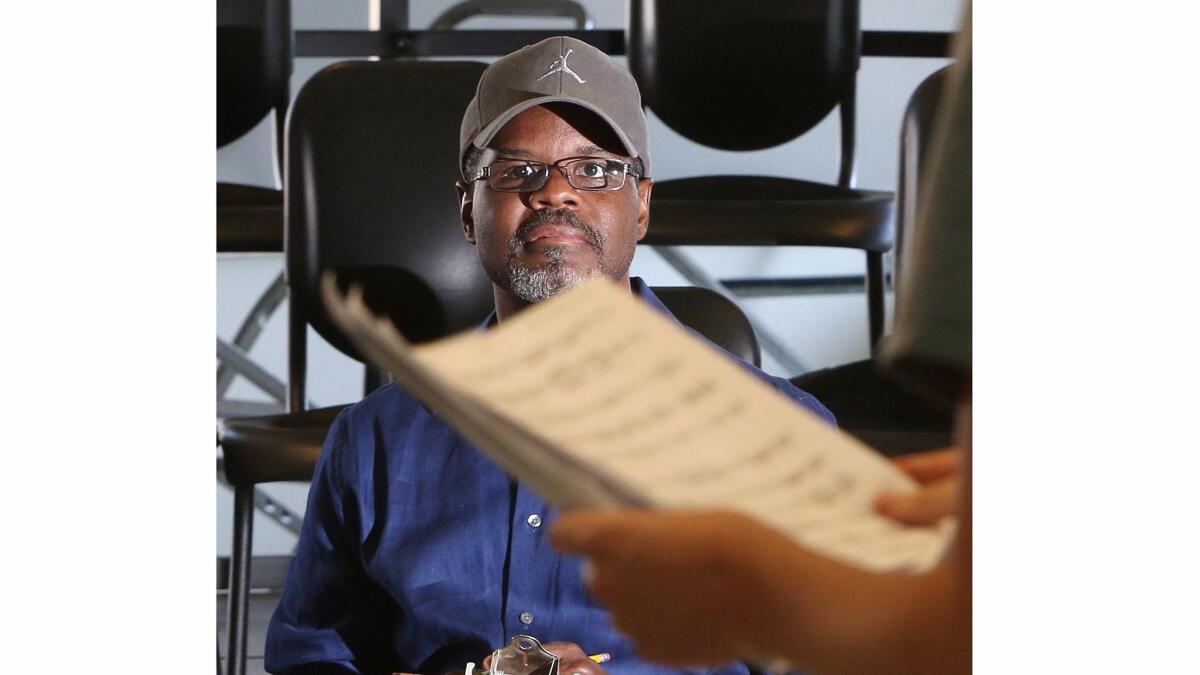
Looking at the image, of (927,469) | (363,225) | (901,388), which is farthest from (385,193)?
(927,469)

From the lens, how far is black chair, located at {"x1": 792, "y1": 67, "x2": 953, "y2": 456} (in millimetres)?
1099

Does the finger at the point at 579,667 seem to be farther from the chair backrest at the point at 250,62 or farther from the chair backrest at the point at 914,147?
the chair backrest at the point at 250,62

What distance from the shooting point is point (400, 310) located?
3.69 feet

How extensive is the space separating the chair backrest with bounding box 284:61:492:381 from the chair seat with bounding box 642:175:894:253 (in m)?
0.18

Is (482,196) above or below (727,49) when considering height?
below

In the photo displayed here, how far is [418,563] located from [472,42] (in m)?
0.44

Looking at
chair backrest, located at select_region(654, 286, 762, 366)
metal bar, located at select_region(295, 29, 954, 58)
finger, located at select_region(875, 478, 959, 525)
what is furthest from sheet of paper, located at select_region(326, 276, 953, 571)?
metal bar, located at select_region(295, 29, 954, 58)

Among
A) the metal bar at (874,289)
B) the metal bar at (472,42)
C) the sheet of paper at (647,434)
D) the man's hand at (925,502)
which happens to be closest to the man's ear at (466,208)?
the metal bar at (472,42)
